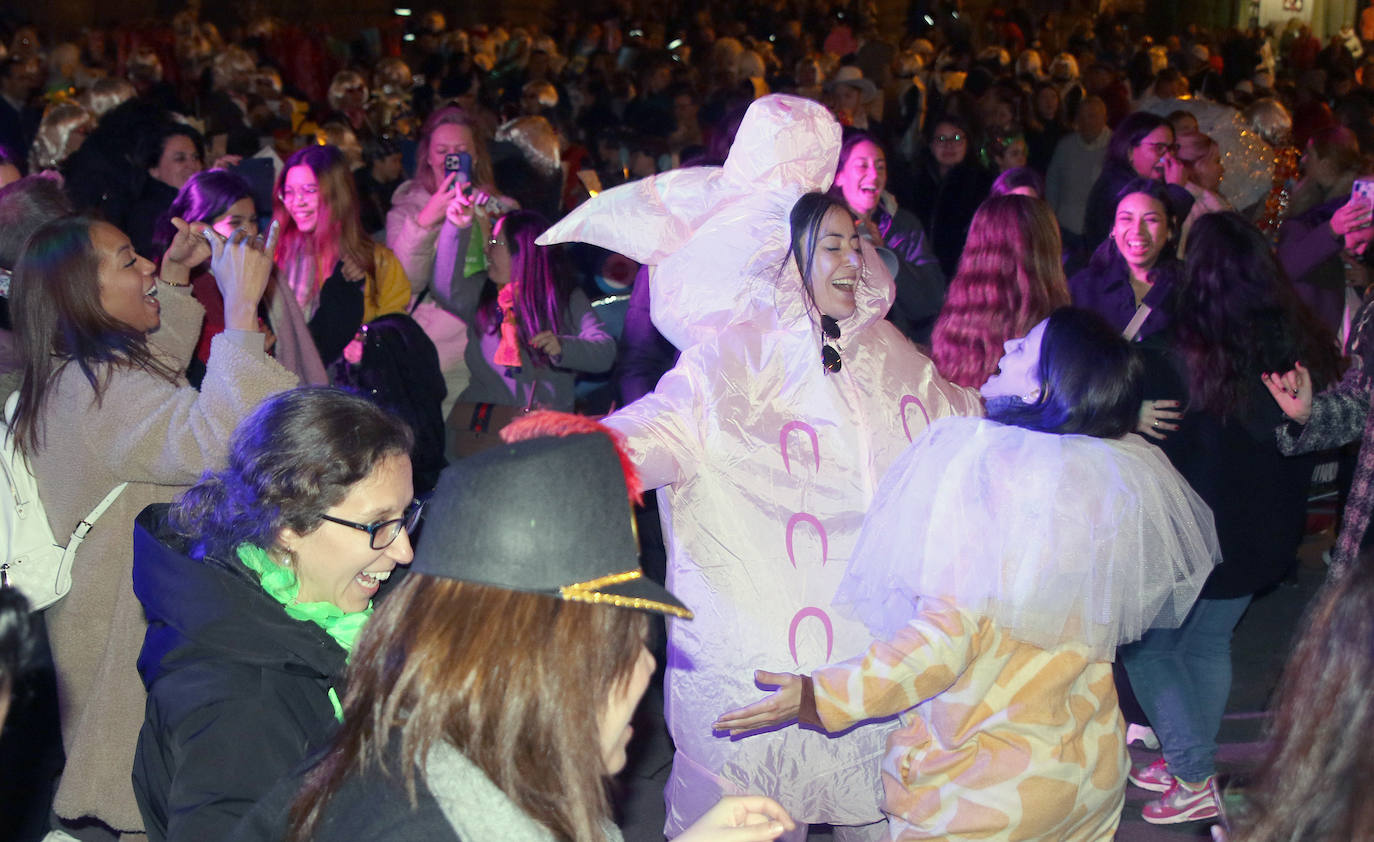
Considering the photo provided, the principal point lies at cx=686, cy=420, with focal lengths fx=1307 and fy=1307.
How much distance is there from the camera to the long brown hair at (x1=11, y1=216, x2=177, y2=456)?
9.84ft

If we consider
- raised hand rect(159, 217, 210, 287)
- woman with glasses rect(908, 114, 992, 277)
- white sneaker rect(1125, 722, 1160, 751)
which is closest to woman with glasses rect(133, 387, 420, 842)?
raised hand rect(159, 217, 210, 287)

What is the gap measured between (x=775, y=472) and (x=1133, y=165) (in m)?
3.92

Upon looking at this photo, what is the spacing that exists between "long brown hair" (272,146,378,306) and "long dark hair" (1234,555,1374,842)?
3.86 meters

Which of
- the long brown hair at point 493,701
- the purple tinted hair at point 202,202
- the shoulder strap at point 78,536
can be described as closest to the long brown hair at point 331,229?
the purple tinted hair at point 202,202

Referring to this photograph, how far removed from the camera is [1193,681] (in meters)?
3.96

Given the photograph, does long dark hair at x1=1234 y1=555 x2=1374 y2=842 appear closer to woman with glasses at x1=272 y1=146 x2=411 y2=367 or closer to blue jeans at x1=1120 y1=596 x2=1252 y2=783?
blue jeans at x1=1120 y1=596 x2=1252 y2=783

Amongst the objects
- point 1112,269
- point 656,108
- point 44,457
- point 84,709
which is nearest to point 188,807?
point 84,709

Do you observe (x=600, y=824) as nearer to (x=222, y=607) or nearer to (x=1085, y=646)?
(x=222, y=607)

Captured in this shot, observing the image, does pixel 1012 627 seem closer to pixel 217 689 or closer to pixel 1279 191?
pixel 217 689

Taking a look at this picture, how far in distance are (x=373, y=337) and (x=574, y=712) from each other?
3.17 metres

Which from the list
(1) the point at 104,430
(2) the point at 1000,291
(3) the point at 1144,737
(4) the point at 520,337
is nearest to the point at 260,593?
(1) the point at 104,430

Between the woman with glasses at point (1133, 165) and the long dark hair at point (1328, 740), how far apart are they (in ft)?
15.0

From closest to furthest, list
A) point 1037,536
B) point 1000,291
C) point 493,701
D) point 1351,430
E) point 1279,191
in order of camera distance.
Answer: point 493,701
point 1037,536
point 1351,430
point 1000,291
point 1279,191

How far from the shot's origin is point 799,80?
35.7ft
